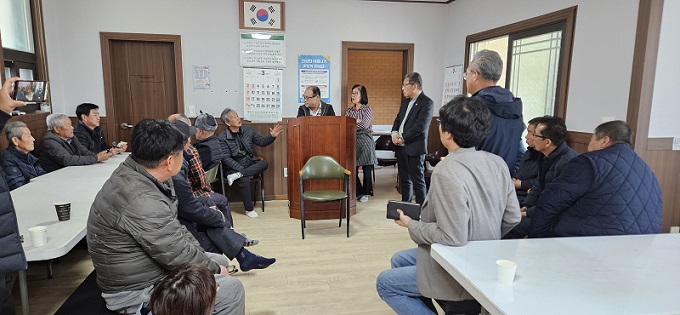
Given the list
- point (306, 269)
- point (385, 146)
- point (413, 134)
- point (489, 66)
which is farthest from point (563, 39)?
point (306, 269)

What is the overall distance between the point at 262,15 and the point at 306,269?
322cm

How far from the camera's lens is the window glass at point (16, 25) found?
138 inches

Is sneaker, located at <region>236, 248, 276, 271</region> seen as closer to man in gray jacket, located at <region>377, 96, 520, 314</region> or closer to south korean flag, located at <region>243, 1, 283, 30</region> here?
man in gray jacket, located at <region>377, 96, 520, 314</region>

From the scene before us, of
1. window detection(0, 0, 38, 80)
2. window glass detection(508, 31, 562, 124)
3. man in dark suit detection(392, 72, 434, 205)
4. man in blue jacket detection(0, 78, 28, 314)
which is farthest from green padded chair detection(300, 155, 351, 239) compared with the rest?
window detection(0, 0, 38, 80)

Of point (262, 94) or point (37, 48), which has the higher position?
point (37, 48)

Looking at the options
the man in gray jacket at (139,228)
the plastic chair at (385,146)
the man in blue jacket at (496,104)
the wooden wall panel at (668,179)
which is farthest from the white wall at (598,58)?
the man in gray jacket at (139,228)

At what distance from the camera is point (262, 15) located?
4.76 meters

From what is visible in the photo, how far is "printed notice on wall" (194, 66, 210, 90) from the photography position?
4.75m

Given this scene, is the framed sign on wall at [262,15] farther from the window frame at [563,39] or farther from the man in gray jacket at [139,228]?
the man in gray jacket at [139,228]

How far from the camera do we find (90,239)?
4.97 ft

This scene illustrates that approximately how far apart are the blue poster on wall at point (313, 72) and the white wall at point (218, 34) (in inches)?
2.7

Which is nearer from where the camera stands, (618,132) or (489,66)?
(618,132)

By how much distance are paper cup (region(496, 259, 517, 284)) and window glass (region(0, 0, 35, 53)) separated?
4317mm

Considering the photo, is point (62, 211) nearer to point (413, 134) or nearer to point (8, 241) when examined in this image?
point (8, 241)
